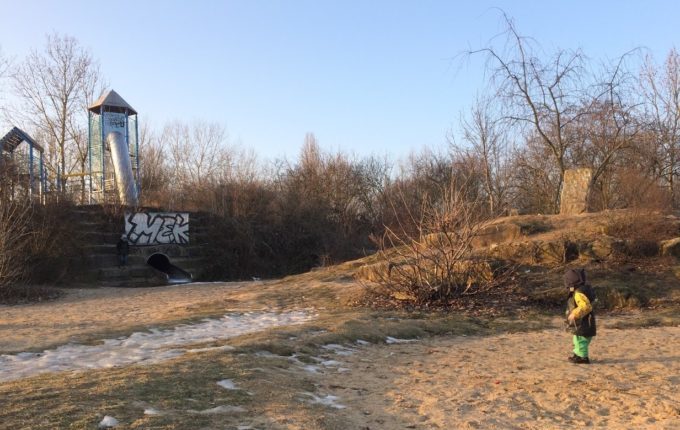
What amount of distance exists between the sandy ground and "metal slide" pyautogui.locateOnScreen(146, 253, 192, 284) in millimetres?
14614

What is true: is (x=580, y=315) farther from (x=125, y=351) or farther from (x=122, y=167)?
(x=122, y=167)

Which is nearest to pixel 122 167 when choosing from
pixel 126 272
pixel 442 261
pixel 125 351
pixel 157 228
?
pixel 157 228

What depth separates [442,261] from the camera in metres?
13.3

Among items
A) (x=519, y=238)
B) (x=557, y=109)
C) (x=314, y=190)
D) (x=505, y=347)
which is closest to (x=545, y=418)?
(x=505, y=347)

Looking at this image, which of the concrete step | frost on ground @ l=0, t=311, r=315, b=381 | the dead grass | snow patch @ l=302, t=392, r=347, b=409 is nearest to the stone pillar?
the dead grass

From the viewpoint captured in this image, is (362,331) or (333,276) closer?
(362,331)

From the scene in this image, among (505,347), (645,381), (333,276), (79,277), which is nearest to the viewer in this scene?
(645,381)

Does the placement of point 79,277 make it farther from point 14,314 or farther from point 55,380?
point 55,380

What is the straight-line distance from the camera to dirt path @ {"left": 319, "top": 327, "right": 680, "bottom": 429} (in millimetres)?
5004

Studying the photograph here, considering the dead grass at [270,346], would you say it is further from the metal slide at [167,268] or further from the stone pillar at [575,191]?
the metal slide at [167,268]

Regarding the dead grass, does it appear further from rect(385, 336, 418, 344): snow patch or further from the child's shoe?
the child's shoe

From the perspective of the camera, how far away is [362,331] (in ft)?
31.0

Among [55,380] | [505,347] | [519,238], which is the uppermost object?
[519,238]

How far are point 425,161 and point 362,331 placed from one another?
34.1 meters
